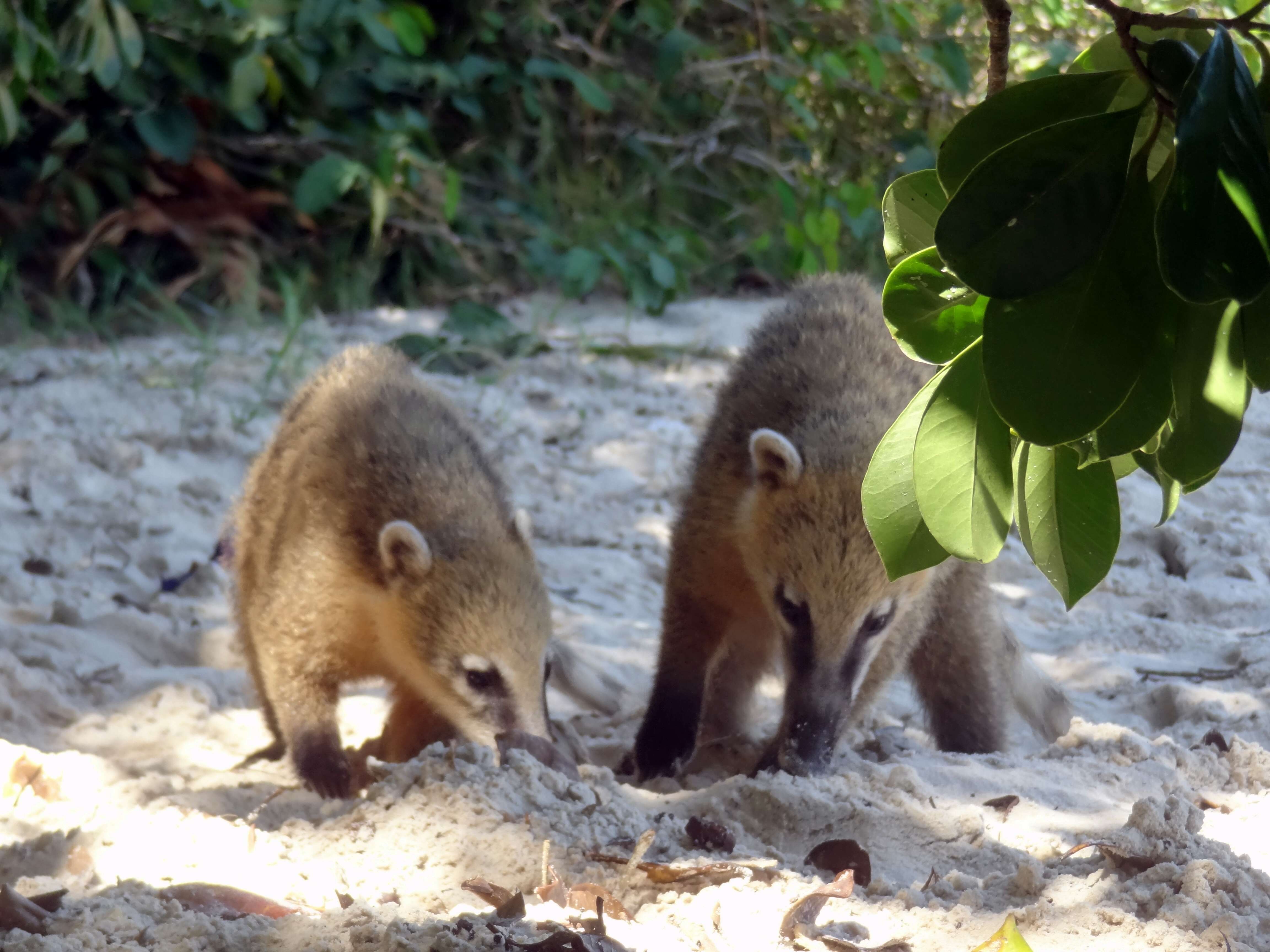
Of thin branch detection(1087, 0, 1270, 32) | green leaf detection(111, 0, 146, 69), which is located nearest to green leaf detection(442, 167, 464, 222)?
green leaf detection(111, 0, 146, 69)

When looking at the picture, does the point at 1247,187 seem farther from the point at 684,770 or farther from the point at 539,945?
the point at 684,770

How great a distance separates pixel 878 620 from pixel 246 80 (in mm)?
4602

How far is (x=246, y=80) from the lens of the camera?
253 inches

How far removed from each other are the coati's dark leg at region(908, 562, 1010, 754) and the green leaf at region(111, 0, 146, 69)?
13.6 ft

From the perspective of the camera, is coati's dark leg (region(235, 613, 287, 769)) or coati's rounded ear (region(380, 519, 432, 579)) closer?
coati's rounded ear (region(380, 519, 432, 579))

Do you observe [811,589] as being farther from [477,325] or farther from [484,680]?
[477,325]

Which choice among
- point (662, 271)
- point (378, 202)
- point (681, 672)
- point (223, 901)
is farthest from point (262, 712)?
point (662, 271)

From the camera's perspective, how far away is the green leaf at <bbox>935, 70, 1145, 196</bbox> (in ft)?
3.78

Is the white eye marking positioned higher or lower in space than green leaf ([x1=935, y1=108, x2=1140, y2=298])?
lower

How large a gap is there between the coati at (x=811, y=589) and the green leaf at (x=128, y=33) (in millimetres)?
3201

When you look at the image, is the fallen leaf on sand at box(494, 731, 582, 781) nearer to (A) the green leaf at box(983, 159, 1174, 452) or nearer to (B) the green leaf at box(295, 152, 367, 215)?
(A) the green leaf at box(983, 159, 1174, 452)

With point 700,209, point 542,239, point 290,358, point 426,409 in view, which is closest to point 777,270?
point 700,209

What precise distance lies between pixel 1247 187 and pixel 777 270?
7.22 metres

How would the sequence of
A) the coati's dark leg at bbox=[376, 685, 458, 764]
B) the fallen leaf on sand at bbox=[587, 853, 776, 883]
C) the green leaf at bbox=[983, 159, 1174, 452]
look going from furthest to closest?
the coati's dark leg at bbox=[376, 685, 458, 764] < the fallen leaf on sand at bbox=[587, 853, 776, 883] < the green leaf at bbox=[983, 159, 1174, 452]
